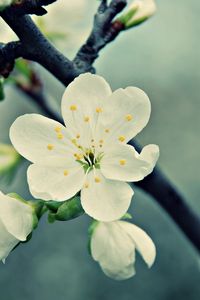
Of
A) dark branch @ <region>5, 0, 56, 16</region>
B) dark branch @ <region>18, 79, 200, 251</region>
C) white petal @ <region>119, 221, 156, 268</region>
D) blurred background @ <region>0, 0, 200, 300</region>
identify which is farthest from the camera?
blurred background @ <region>0, 0, 200, 300</region>

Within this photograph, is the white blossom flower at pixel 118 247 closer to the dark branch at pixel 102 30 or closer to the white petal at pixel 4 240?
the white petal at pixel 4 240

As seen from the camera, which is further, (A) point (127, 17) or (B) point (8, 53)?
(A) point (127, 17)

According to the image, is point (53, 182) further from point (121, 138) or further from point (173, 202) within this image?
point (173, 202)

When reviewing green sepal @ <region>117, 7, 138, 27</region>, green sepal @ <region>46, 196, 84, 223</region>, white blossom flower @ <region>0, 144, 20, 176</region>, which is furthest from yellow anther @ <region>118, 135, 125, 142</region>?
white blossom flower @ <region>0, 144, 20, 176</region>

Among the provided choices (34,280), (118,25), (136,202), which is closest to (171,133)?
(136,202)

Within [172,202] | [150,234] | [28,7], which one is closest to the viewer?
[28,7]

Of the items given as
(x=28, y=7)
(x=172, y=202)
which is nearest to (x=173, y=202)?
(x=172, y=202)

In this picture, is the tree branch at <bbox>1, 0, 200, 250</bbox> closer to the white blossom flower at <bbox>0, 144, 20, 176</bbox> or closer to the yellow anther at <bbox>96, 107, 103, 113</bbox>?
the yellow anther at <bbox>96, 107, 103, 113</bbox>
